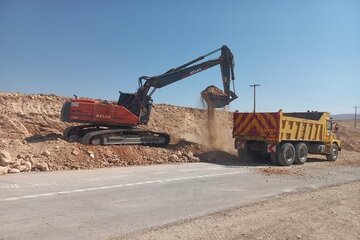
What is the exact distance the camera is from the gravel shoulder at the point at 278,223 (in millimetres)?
6887

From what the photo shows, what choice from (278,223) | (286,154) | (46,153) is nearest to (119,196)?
(278,223)

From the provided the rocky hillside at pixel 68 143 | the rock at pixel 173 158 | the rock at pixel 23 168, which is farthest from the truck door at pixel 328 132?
the rock at pixel 23 168

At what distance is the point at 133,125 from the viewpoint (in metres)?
20.1

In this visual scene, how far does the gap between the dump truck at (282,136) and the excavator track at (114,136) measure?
148 inches

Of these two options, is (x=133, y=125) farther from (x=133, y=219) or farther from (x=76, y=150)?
(x=133, y=219)

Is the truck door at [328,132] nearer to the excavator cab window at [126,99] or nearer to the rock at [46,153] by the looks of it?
the excavator cab window at [126,99]

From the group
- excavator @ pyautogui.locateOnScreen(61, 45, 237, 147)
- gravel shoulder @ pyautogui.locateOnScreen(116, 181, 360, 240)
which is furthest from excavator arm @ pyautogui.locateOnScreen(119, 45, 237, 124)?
gravel shoulder @ pyautogui.locateOnScreen(116, 181, 360, 240)

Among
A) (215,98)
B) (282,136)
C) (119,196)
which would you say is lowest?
(119,196)

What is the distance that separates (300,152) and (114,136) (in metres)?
8.37

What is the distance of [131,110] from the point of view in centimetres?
2088

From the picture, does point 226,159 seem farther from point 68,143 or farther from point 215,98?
point 68,143

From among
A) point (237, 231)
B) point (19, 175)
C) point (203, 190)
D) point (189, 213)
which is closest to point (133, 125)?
point (19, 175)

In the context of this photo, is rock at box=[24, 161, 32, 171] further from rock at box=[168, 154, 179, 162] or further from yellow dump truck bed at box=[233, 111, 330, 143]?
yellow dump truck bed at box=[233, 111, 330, 143]

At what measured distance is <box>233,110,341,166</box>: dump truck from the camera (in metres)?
18.8
